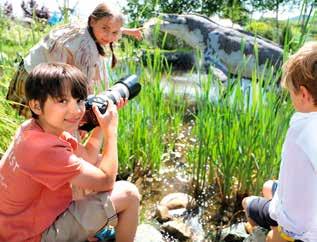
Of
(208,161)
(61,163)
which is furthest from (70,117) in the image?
(208,161)

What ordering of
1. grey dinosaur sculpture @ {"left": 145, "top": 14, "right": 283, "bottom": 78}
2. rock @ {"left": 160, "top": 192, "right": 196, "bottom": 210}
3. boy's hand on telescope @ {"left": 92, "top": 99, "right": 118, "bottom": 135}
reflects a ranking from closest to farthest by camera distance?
1. boy's hand on telescope @ {"left": 92, "top": 99, "right": 118, "bottom": 135}
2. rock @ {"left": 160, "top": 192, "right": 196, "bottom": 210}
3. grey dinosaur sculpture @ {"left": 145, "top": 14, "right": 283, "bottom": 78}

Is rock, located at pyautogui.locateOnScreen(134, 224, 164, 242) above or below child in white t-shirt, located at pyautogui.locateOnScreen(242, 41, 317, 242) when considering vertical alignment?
below

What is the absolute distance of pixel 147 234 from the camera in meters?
2.33

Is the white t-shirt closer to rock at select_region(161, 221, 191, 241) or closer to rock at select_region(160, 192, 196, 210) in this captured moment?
rock at select_region(161, 221, 191, 241)

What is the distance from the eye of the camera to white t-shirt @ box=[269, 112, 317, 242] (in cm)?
161

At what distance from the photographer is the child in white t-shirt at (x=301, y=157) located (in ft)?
5.30

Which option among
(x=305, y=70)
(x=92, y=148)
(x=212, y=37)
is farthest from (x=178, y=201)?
(x=212, y=37)

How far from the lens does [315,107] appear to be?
1664mm

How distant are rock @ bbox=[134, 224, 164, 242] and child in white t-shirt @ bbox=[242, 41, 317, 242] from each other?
0.74m


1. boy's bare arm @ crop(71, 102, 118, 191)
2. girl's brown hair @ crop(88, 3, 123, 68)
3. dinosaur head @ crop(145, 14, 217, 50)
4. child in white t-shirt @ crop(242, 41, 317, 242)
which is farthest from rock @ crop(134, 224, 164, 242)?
dinosaur head @ crop(145, 14, 217, 50)

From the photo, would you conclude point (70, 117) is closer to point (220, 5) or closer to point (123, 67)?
point (123, 67)

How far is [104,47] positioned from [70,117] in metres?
1.00

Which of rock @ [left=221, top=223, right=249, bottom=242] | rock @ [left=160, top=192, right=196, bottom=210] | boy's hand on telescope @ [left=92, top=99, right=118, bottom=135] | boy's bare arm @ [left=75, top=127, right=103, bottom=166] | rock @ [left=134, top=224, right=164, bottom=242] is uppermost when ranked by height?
boy's hand on telescope @ [left=92, top=99, right=118, bottom=135]

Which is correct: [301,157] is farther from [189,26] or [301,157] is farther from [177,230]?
[189,26]
